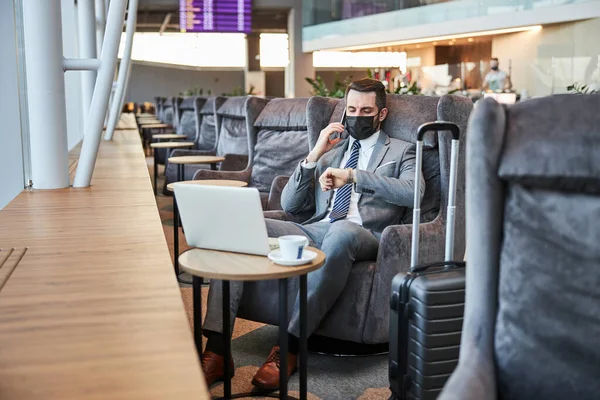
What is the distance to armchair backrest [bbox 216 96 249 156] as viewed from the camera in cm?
681

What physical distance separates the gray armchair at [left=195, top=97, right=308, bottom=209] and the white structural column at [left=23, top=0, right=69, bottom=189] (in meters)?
1.97

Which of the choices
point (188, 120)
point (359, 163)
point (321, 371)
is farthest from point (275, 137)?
point (188, 120)

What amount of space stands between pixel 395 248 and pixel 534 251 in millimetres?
1482

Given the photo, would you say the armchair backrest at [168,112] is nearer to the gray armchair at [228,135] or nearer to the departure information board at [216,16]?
the departure information board at [216,16]

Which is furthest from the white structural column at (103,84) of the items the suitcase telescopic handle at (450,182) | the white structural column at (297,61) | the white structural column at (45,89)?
the white structural column at (297,61)

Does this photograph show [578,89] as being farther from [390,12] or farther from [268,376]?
[268,376]

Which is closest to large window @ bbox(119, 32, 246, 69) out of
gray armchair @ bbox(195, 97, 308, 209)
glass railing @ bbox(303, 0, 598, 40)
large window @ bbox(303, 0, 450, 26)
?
large window @ bbox(303, 0, 450, 26)

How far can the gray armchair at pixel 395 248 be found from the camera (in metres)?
2.94

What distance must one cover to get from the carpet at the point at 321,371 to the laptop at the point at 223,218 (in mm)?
727

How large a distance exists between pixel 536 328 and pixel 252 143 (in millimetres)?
4018

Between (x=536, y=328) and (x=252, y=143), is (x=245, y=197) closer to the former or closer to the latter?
(x=536, y=328)

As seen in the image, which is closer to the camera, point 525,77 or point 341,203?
point 341,203

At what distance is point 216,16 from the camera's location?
51.4ft

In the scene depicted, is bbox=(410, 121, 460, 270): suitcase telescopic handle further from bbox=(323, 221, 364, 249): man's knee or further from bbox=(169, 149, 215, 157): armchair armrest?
bbox=(169, 149, 215, 157): armchair armrest
